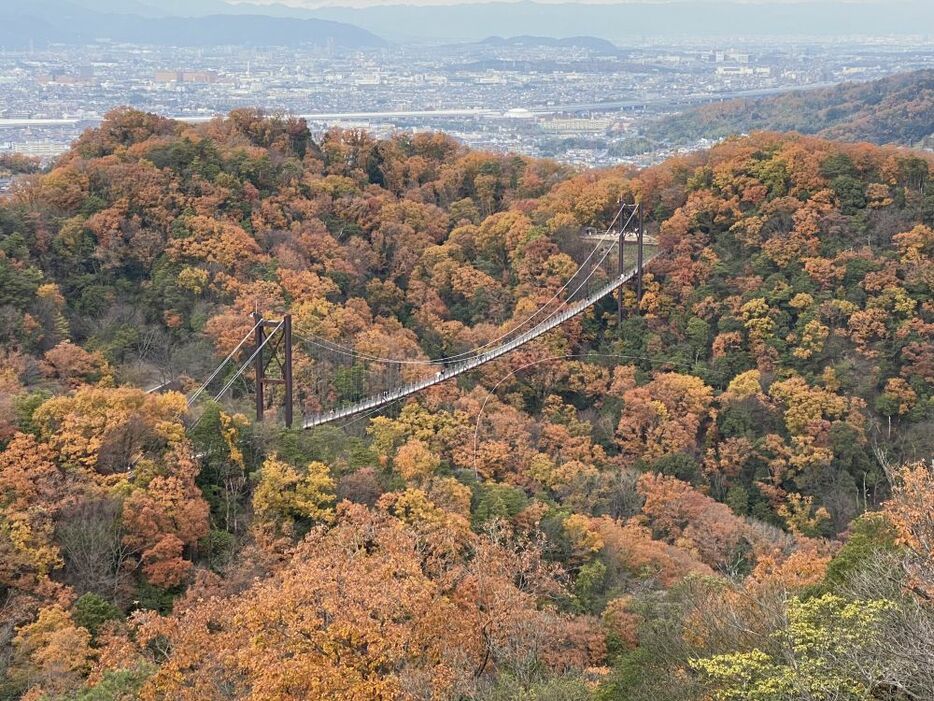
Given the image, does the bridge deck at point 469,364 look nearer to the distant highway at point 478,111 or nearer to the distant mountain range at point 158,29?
the distant highway at point 478,111

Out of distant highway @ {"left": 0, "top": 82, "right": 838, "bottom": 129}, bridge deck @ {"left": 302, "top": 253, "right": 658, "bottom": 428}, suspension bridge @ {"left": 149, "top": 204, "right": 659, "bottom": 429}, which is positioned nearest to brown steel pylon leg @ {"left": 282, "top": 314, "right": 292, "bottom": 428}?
suspension bridge @ {"left": 149, "top": 204, "right": 659, "bottom": 429}

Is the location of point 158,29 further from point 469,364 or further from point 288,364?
point 288,364

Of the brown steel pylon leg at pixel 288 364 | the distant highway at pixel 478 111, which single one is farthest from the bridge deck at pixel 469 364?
the distant highway at pixel 478 111

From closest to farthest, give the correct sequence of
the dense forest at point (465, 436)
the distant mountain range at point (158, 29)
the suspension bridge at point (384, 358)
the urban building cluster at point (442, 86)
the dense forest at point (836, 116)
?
the dense forest at point (465, 436), the suspension bridge at point (384, 358), the dense forest at point (836, 116), the urban building cluster at point (442, 86), the distant mountain range at point (158, 29)

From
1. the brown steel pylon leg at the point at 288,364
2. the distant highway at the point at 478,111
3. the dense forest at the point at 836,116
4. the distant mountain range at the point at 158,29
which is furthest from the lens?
the distant mountain range at the point at 158,29

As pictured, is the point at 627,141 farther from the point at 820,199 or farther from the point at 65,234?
the point at 65,234

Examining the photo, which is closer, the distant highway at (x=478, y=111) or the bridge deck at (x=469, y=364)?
the bridge deck at (x=469, y=364)

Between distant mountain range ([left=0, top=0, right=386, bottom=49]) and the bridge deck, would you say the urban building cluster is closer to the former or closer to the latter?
distant mountain range ([left=0, top=0, right=386, bottom=49])
